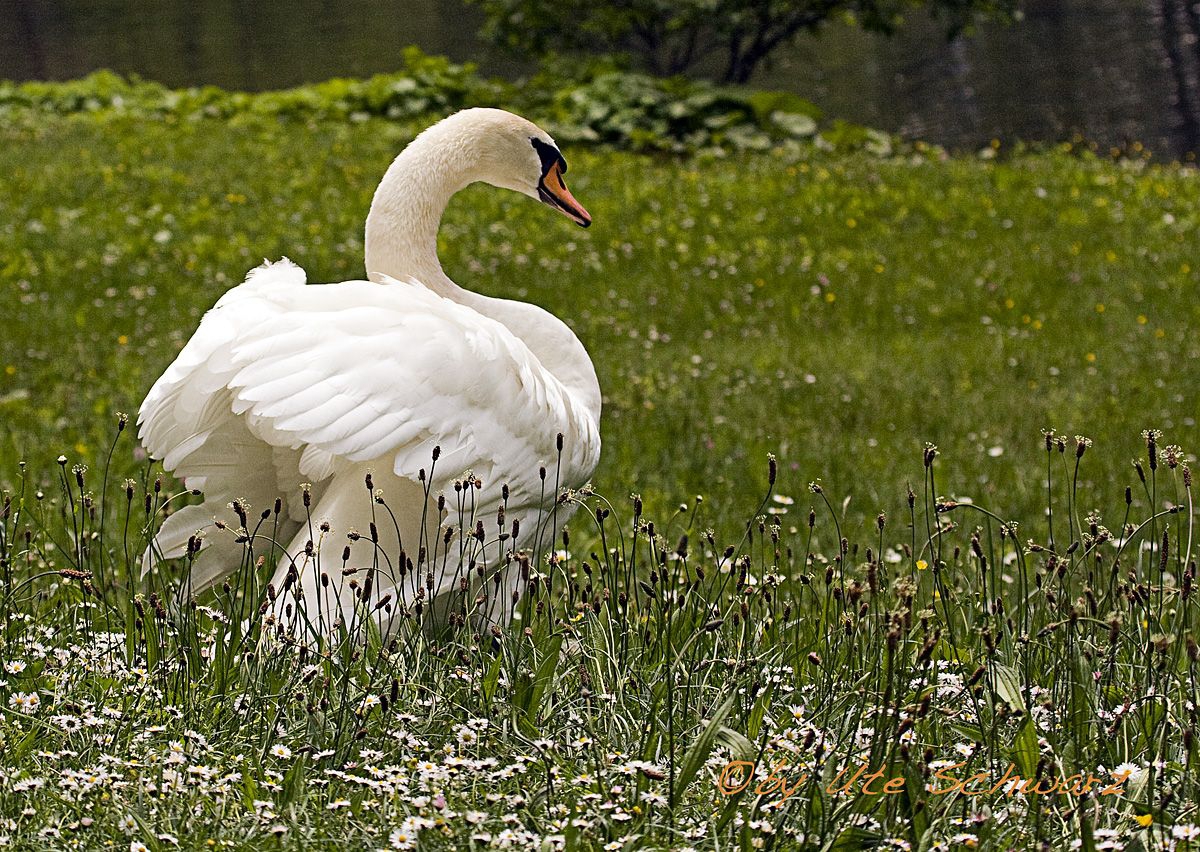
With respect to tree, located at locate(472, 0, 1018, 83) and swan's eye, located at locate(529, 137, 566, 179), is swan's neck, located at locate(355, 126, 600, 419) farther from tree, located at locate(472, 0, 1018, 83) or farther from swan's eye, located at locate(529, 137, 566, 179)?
tree, located at locate(472, 0, 1018, 83)

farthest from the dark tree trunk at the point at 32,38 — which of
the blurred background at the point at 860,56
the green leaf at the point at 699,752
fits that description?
the green leaf at the point at 699,752

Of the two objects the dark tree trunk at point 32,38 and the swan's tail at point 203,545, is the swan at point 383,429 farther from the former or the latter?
the dark tree trunk at point 32,38

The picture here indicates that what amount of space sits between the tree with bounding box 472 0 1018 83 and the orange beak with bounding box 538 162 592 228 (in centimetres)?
1257

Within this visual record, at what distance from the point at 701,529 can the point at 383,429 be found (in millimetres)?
1896

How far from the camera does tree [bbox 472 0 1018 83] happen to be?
17031mm

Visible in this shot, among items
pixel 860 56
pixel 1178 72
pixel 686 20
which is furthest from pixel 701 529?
pixel 860 56

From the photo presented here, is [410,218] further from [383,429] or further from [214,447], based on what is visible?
[383,429]

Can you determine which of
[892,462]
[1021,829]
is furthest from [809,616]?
[892,462]

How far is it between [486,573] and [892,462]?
3.59 m

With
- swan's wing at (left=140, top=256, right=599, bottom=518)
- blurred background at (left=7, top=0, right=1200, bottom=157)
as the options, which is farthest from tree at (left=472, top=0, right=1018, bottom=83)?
swan's wing at (left=140, top=256, right=599, bottom=518)

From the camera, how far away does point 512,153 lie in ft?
14.3

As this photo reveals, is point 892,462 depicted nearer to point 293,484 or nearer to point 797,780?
point 293,484

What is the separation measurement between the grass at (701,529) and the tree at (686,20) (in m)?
3.25

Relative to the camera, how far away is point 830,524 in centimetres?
585
